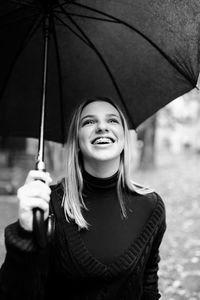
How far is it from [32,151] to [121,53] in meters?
9.66

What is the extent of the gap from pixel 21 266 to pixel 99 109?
107 centimetres

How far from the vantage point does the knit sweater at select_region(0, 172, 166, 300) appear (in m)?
2.10

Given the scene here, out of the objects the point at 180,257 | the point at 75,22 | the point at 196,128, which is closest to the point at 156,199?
the point at 75,22

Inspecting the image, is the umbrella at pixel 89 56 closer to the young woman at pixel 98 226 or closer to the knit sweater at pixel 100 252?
the young woman at pixel 98 226

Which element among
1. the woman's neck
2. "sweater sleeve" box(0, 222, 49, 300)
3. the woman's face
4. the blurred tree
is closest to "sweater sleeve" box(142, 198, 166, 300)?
the woman's neck

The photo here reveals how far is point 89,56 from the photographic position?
2717 mm

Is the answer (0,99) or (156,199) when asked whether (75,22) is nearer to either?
(0,99)

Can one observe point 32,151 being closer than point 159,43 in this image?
No

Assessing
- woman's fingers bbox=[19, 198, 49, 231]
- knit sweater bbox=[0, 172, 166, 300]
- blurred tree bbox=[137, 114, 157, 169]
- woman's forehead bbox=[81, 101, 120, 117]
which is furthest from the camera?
blurred tree bbox=[137, 114, 157, 169]

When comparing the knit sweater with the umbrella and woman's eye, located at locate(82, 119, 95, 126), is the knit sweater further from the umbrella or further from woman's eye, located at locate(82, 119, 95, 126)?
the umbrella

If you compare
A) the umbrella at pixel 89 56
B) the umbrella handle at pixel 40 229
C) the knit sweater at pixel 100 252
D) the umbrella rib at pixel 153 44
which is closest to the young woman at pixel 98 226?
the knit sweater at pixel 100 252

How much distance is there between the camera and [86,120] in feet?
7.90

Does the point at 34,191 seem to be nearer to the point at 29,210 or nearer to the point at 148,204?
the point at 29,210

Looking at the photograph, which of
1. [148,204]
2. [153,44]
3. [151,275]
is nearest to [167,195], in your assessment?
[151,275]
